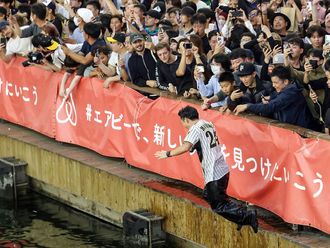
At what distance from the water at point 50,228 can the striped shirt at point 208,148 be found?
8.91ft

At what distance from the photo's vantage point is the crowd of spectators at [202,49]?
11812 mm

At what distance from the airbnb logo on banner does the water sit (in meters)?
1.29

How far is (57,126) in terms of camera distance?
15.9 meters

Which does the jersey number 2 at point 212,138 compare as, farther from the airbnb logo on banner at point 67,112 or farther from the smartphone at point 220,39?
the airbnb logo on banner at point 67,112

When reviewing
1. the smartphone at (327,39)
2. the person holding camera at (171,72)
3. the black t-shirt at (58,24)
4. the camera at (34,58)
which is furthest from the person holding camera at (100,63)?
the smartphone at (327,39)

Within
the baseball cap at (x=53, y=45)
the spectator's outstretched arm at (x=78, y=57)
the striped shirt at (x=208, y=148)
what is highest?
the baseball cap at (x=53, y=45)

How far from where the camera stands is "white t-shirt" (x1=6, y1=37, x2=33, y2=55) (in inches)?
658

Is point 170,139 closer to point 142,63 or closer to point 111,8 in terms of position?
point 142,63

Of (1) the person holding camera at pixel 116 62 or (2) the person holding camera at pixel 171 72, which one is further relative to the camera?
(1) the person holding camera at pixel 116 62

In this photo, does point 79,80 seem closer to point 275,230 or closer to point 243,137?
point 243,137

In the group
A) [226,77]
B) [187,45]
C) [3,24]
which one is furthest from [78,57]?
[226,77]

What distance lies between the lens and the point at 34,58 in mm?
15953

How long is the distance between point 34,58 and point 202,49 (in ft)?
11.6

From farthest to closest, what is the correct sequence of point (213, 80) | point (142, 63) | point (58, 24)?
1. point (58, 24)
2. point (142, 63)
3. point (213, 80)
